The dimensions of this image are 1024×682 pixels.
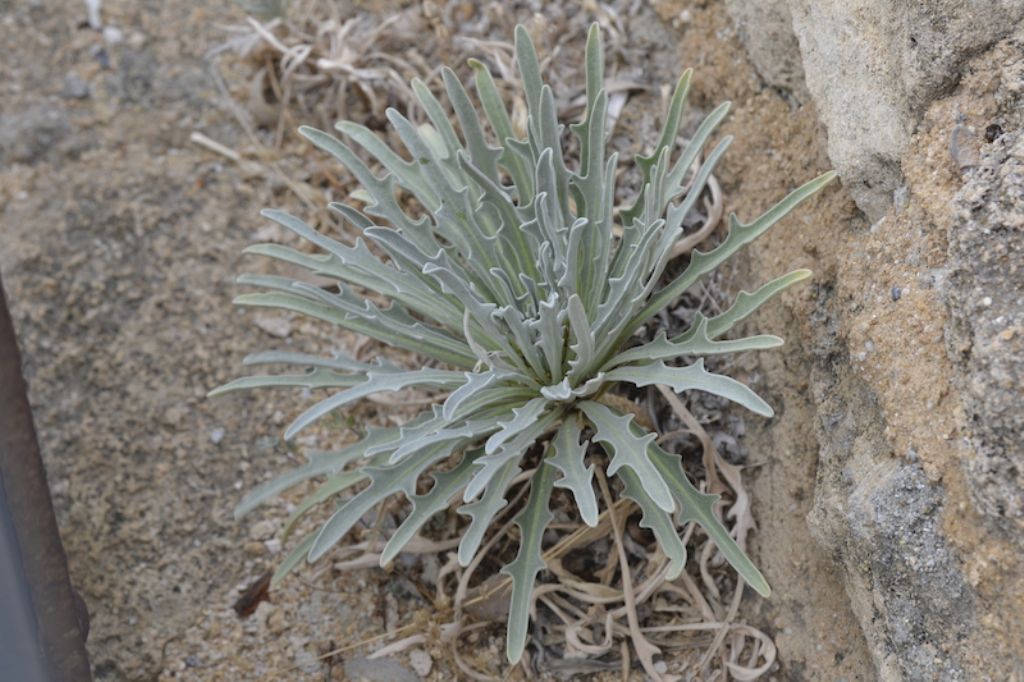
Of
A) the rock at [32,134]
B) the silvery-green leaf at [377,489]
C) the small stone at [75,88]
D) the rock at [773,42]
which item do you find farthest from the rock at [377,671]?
the small stone at [75,88]

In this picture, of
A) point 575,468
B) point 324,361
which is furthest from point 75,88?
point 575,468

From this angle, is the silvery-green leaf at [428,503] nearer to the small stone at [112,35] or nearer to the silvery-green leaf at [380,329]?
the silvery-green leaf at [380,329]

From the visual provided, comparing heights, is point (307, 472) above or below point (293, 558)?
above

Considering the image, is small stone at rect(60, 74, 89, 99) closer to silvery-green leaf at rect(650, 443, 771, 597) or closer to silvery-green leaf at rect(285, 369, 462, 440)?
silvery-green leaf at rect(285, 369, 462, 440)

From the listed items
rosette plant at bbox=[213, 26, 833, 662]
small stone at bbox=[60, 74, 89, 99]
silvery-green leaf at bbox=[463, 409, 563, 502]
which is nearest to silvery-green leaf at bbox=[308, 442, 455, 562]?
rosette plant at bbox=[213, 26, 833, 662]

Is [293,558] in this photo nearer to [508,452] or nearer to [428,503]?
[428,503]

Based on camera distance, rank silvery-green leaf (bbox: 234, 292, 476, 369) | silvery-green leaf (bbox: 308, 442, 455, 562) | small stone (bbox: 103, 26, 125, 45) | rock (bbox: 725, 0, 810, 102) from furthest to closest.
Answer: small stone (bbox: 103, 26, 125, 45) → rock (bbox: 725, 0, 810, 102) → silvery-green leaf (bbox: 234, 292, 476, 369) → silvery-green leaf (bbox: 308, 442, 455, 562)

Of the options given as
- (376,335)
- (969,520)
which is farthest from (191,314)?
(969,520)
